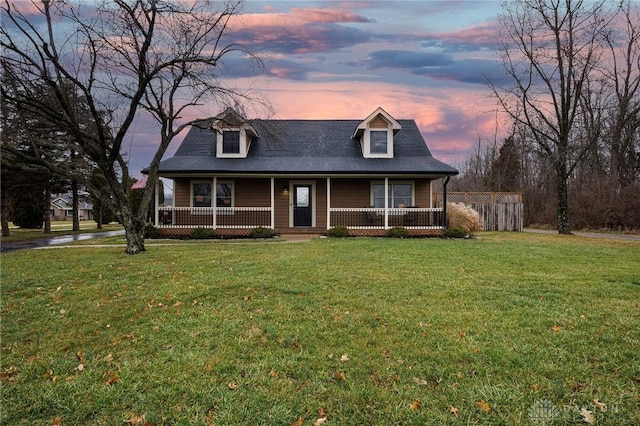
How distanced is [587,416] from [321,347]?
2309mm

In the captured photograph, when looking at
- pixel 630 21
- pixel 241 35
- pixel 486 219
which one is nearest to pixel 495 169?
pixel 630 21

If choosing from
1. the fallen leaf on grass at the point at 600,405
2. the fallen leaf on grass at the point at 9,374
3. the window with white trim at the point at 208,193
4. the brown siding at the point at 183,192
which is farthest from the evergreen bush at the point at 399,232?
the fallen leaf on grass at the point at 9,374

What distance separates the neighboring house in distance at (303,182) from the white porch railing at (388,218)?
0.05m

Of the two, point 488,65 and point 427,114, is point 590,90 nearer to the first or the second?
point 488,65

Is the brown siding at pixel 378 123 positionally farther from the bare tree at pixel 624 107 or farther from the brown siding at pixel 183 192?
the bare tree at pixel 624 107

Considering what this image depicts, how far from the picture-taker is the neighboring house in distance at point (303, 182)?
50.4 ft

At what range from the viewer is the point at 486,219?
785 inches

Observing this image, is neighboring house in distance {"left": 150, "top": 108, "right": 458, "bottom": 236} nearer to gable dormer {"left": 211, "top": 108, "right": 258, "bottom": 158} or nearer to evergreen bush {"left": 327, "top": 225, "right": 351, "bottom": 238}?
gable dormer {"left": 211, "top": 108, "right": 258, "bottom": 158}

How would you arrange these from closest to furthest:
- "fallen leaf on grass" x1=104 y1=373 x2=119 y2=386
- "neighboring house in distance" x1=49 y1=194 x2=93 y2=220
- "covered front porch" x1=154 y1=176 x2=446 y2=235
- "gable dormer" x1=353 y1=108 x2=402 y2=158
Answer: "fallen leaf on grass" x1=104 y1=373 x2=119 y2=386 < "covered front porch" x1=154 y1=176 x2=446 y2=235 < "gable dormer" x1=353 y1=108 x2=402 y2=158 < "neighboring house in distance" x1=49 y1=194 x2=93 y2=220

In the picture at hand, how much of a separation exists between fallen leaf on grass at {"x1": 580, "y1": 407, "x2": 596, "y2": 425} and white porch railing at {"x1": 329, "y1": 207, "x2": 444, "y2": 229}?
510 inches

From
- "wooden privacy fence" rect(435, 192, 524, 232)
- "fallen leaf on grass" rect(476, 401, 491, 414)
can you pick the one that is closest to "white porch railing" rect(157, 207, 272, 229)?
"wooden privacy fence" rect(435, 192, 524, 232)

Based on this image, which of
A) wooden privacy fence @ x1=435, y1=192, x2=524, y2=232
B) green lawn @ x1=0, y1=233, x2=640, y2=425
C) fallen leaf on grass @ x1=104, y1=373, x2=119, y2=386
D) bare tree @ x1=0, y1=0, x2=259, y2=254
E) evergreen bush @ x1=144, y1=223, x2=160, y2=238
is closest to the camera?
green lawn @ x1=0, y1=233, x2=640, y2=425

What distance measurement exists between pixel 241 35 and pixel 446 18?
273 inches

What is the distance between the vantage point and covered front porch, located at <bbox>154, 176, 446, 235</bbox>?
15820 millimetres
